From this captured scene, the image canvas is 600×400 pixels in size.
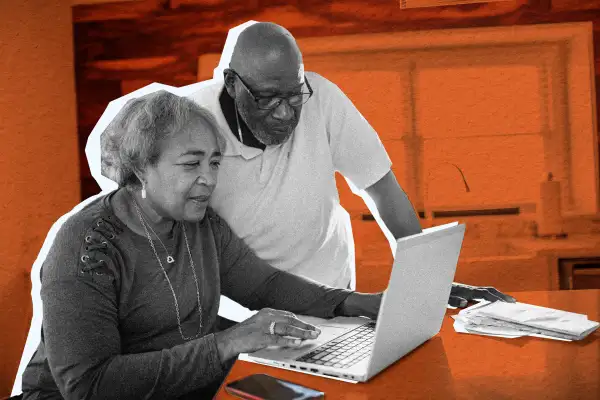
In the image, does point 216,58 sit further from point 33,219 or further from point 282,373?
point 282,373

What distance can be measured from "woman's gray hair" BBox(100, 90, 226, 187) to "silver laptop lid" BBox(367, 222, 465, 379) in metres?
0.57

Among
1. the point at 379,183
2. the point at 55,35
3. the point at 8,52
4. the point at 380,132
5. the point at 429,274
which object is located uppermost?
the point at 55,35

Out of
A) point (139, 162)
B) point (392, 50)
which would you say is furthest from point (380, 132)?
point (139, 162)

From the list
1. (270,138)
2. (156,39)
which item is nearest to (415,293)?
(270,138)

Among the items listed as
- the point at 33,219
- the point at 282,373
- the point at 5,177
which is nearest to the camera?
the point at 282,373

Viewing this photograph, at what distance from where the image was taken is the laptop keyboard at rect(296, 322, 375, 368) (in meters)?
1.23

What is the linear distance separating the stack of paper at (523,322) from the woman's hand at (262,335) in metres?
0.38

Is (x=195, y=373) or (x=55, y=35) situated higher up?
(x=55, y=35)

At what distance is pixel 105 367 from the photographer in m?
1.24

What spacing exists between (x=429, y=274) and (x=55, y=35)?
9.91 ft

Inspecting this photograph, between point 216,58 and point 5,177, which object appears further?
point 216,58

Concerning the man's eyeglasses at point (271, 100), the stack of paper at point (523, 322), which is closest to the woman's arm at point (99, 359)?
the stack of paper at point (523, 322)

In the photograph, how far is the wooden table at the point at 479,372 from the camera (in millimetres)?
1107

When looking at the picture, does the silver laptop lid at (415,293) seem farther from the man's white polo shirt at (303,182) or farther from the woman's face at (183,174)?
the man's white polo shirt at (303,182)
